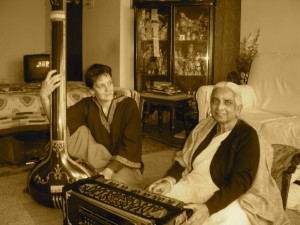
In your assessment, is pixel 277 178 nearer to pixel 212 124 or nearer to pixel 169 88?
pixel 212 124

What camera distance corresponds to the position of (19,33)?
18.1 ft

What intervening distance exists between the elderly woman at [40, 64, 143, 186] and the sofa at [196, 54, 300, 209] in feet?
2.32

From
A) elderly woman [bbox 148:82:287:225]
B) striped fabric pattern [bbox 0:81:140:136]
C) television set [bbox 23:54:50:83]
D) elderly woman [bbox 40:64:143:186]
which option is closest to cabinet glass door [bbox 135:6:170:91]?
television set [bbox 23:54:50:83]

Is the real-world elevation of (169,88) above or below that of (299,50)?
below

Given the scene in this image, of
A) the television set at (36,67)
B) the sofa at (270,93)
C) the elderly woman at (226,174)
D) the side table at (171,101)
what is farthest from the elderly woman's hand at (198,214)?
the television set at (36,67)

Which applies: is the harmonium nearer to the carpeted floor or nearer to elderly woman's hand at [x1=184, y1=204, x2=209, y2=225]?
elderly woman's hand at [x1=184, y1=204, x2=209, y2=225]

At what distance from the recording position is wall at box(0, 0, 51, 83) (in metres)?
5.42

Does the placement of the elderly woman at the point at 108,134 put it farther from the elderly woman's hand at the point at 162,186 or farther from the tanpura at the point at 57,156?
the elderly woman's hand at the point at 162,186

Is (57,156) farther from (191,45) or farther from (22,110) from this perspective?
(191,45)

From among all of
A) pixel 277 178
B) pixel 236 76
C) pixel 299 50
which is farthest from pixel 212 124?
pixel 299 50

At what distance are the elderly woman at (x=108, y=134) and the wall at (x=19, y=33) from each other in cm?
358

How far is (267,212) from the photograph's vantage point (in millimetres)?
1523

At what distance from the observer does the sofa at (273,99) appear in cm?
275

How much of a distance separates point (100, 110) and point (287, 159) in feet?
3.72
